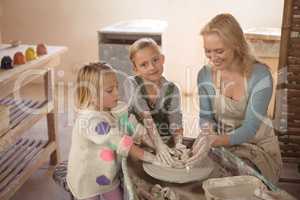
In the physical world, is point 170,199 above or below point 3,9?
below

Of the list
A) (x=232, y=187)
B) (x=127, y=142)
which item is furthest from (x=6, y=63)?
(x=232, y=187)

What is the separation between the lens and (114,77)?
55.0 inches

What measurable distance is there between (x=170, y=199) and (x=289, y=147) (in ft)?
4.95

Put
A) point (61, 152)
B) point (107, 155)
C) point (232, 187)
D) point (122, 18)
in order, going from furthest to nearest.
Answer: point (122, 18), point (61, 152), point (107, 155), point (232, 187)

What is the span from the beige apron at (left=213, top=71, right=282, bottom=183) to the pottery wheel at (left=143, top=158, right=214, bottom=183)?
0.35 meters

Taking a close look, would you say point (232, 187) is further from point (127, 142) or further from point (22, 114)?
point (22, 114)

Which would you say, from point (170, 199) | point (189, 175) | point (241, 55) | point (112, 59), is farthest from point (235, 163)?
point (112, 59)

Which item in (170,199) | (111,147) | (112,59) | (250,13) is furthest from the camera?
(250,13)

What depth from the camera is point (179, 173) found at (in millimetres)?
1183

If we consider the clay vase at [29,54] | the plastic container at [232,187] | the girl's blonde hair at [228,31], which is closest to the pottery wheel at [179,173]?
the plastic container at [232,187]

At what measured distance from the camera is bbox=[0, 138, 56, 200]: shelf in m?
1.98

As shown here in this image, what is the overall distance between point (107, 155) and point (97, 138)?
0.27 ft

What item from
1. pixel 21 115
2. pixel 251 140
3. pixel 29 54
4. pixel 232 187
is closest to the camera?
pixel 232 187

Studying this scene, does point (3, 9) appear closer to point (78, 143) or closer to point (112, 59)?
point (112, 59)
